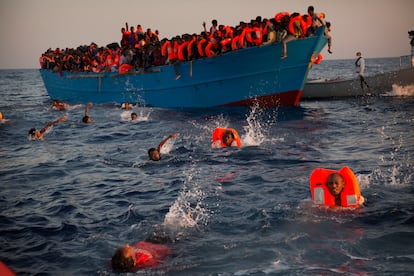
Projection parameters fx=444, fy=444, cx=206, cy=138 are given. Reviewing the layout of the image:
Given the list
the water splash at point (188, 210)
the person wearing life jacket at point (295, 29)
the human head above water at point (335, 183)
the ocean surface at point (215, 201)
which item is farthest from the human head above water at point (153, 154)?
the person wearing life jacket at point (295, 29)

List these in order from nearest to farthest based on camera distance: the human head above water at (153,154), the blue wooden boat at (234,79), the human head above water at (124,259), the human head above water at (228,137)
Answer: the human head above water at (124,259) < the human head above water at (153,154) < the human head above water at (228,137) < the blue wooden boat at (234,79)

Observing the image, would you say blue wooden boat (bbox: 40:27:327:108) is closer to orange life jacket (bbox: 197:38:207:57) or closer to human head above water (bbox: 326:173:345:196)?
orange life jacket (bbox: 197:38:207:57)

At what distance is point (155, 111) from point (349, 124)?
9487mm

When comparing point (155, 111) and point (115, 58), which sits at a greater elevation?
point (115, 58)

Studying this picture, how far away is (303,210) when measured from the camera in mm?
7219

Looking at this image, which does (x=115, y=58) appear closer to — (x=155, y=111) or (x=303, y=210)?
(x=155, y=111)

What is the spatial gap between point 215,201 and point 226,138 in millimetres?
3878

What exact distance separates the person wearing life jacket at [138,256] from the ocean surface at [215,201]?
14cm

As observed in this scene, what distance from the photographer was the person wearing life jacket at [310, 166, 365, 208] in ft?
22.4

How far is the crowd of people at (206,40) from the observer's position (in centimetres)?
1727

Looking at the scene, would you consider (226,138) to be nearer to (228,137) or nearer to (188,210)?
(228,137)

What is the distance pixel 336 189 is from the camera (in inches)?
271

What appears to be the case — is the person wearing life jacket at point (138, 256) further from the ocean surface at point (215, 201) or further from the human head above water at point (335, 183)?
the human head above water at point (335, 183)

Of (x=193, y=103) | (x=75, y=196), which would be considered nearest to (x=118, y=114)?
(x=193, y=103)
